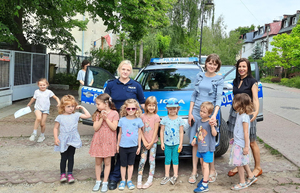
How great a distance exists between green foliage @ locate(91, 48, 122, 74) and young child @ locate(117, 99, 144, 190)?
13.7 metres

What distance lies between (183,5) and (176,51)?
12131 millimetres

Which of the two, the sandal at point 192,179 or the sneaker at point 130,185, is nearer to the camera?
the sneaker at point 130,185

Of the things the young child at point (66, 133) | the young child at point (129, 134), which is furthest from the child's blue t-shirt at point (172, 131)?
the young child at point (66, 133)

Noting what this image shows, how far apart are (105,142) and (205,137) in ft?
4.69

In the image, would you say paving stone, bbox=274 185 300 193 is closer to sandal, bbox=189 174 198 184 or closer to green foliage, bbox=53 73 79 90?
sandal, bbox=189 174 198 184

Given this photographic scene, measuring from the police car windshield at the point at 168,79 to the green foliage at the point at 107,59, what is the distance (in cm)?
1162

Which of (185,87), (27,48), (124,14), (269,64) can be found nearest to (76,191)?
(185,87)

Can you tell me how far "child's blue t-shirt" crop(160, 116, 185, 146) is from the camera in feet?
13.6

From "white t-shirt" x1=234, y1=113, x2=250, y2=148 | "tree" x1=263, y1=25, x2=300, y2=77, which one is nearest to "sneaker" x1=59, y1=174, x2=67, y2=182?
"white t-shirt" x1=234, y1=113, x2=250, y2=148

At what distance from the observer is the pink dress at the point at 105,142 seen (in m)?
3.99

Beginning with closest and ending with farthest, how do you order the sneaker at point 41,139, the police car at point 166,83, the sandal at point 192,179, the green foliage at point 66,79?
the sandal at point 192,179 < the police car at point 166,83 < the sneaker at point 41,139 < the green foliage at point 66,79

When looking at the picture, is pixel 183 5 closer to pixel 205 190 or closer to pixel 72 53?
pixel 72 53

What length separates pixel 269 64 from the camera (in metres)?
39.0

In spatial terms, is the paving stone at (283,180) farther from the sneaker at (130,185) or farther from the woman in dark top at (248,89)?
the sneaker at (130,185)
